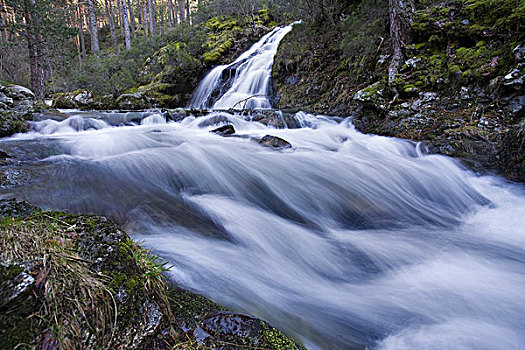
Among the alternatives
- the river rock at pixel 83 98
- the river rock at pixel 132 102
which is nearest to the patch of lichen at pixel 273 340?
the river rock at pixel 132 102

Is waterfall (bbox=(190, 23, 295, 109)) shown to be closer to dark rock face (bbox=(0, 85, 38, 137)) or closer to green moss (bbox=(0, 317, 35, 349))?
dark rock face (bbox=(0, 85, 38, 137))

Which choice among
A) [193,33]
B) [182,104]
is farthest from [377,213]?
[193,33]

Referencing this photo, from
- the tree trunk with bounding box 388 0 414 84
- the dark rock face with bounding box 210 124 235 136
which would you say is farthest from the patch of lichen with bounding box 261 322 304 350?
the tree trunk with bounding box 388 0 414 84

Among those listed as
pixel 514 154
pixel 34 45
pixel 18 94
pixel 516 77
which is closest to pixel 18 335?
pixel 514 154

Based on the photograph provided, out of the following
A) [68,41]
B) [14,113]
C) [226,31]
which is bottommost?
[14,113]

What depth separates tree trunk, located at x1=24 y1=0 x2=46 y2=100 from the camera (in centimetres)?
1168

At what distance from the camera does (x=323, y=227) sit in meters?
3.99

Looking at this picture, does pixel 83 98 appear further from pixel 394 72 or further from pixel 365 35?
pixel 394 72

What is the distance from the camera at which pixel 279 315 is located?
2.19 metres

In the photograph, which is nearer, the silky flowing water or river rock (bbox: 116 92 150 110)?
the silky flowing water

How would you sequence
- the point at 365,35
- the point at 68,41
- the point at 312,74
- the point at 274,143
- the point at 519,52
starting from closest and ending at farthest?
the point at 519,52 → the point at 274,143 → the point at 365,35 → the point at 312,74 → the point at 68,41

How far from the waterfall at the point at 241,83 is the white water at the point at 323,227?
7.23 metres

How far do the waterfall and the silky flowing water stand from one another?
6866mm

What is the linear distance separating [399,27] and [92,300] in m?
9.60
